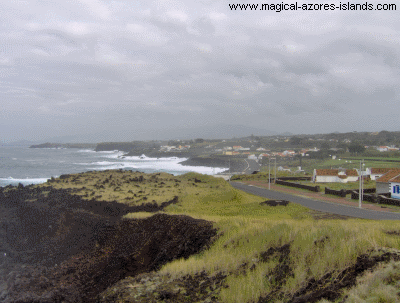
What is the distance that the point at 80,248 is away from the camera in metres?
15.2

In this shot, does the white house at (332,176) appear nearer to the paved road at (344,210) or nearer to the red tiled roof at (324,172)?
the red tiled roof at (324,172)

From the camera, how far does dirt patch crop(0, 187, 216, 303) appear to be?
1044cm

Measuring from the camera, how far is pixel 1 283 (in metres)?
11.2

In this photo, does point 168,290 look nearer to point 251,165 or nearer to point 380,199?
point 380,199

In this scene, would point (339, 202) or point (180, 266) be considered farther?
point (339, 202)

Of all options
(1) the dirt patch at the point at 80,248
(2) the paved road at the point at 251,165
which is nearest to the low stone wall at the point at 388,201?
(1) the dirt patch at the point at 80,248

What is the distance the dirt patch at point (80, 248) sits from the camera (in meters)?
10.4

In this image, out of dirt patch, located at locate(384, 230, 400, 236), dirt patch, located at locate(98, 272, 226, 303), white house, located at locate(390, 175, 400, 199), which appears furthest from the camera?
white house, located at locate(390, 175, 400, 199)

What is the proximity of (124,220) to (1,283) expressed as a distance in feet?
23.8

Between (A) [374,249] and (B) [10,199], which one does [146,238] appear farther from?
(B) [10,199]

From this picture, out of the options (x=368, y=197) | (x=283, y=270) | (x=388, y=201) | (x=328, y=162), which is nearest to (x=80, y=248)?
(x=283, y=270)

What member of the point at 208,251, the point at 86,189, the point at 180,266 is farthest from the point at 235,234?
the point at 86,189

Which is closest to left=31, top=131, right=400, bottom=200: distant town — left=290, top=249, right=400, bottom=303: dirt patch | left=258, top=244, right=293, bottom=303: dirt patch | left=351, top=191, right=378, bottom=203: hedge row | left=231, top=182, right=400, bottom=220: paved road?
left=351, top=191, right=378, bottom=203: hedge row

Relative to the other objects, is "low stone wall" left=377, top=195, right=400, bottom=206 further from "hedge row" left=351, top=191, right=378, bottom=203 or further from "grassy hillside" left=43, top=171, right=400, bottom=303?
"grassy hillside" left=43, top=171, right=400, bottom=303
